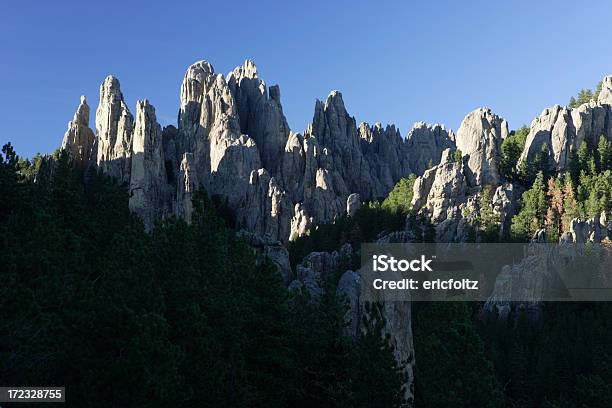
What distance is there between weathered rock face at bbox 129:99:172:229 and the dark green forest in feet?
256

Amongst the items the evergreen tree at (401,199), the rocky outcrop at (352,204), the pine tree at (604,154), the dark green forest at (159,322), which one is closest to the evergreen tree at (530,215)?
the pine tree at (604,154)

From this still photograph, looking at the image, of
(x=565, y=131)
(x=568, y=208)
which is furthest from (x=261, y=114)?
(x=568, y=208)

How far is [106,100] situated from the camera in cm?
12162

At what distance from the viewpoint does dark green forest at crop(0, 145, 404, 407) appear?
66.5 ft

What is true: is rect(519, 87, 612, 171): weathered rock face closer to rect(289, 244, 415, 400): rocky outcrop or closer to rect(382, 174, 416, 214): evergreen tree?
rect(382, 174, 416, 214): evergreen tree

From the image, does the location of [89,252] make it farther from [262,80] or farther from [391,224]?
[262,80]

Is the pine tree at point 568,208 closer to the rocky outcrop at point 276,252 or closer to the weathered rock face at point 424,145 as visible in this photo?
the rocky outcrop at point 276,252

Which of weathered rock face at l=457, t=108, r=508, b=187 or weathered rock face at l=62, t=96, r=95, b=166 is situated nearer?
weathered rock face at l=457, t=108, r=508, b=187

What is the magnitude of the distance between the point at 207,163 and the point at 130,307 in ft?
335

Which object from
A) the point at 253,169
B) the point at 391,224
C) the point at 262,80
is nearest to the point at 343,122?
the point at 262,80

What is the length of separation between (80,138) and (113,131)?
7975 mm

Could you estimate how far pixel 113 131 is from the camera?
119m

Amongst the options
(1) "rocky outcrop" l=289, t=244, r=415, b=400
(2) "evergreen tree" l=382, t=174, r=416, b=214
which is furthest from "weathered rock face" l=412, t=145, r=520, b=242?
(1) "rocky outcrop" l=289, t=244, r=415, b=400

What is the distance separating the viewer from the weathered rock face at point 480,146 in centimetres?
10288
